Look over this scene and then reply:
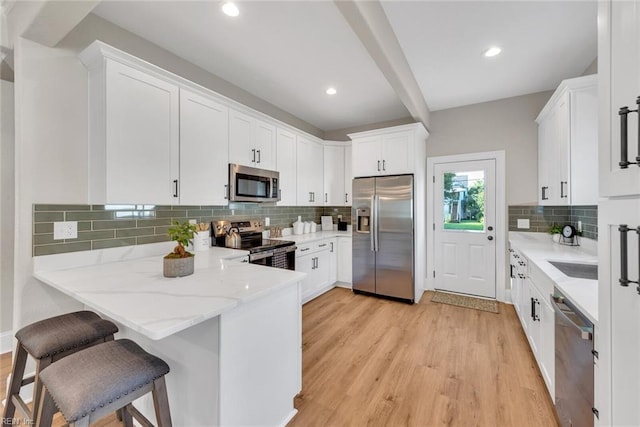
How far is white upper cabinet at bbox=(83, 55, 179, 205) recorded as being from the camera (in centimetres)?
186

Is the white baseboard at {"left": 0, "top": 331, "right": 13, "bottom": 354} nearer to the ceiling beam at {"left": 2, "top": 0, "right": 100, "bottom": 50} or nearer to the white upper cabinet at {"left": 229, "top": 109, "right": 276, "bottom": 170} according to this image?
the ceiling beam at {"left": 2, "top": 0, "right": 100, "bottom": 50}

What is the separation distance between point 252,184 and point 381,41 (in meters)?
1.94

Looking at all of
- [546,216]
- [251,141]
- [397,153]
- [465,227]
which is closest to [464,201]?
[465,227]

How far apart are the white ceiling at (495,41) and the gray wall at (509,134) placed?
236mm

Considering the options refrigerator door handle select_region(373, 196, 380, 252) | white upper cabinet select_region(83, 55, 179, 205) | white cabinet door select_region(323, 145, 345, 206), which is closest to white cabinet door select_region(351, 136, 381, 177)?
refrigerator door handle select_region(373, 196, 380, 252)

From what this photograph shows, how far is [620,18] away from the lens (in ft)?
2.57

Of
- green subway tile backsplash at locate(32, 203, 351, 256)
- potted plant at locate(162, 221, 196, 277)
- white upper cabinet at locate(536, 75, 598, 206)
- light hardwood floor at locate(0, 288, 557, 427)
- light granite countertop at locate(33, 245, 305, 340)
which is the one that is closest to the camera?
light granite countertop at locate(33, 245, 305, 340)

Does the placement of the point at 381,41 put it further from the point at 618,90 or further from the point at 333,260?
the point at 333,260

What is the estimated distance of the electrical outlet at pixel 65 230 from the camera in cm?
184

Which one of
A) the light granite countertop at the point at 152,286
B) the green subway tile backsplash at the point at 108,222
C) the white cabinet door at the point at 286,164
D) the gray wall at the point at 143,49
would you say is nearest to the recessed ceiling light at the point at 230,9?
the gray wall at the point at 143,49

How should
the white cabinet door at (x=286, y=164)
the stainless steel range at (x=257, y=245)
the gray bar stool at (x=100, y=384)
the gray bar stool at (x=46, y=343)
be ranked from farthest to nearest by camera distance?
the white cabinet door at (x=286, y=164) < the stainless steel range at (x=257, y=245) < the gray bar stool at (x=46, y=343) < the gray bar stool at (x=100, y=384)

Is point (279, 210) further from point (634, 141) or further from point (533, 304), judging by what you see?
point (634, 141)

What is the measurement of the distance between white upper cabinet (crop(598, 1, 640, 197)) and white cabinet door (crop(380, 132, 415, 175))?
8.72 ft

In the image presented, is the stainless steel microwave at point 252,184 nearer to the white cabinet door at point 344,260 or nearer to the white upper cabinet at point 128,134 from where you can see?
the white upper cabinet at point 128,134
